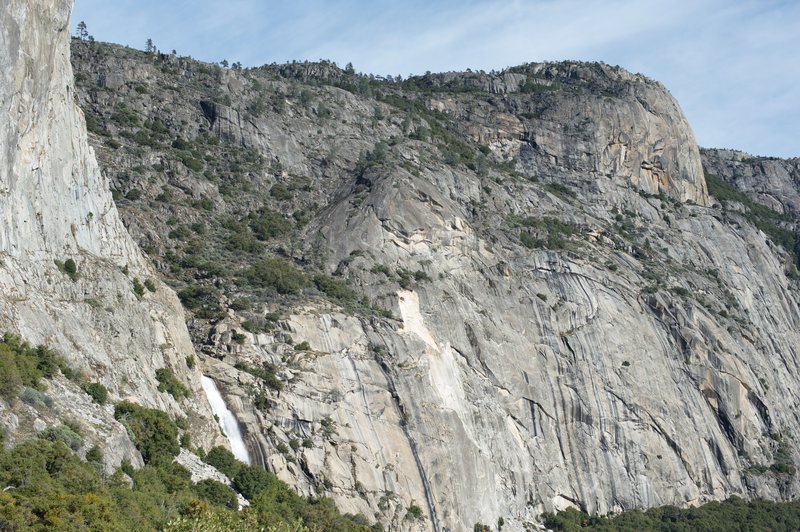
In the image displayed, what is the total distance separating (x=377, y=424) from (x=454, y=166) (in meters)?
42.1

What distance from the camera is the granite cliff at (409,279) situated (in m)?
69.2

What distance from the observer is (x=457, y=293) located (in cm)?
9594

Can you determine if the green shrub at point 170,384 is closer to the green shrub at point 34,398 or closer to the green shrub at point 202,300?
the green shrub at point 202,300

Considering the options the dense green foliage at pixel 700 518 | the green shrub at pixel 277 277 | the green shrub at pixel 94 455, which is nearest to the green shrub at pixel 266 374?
the green shrub at pixel 277 277

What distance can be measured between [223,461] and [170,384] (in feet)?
17.3

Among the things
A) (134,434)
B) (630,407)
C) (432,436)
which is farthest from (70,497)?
(630,407)

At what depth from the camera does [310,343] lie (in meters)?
82.8

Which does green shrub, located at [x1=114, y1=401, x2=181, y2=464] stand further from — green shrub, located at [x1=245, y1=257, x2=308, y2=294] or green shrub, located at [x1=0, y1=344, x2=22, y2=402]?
green shrub, located at [x1=245, y1=257, x2=308, y2=294]

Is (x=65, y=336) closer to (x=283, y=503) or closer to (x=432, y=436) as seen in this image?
(x=283, y=503)

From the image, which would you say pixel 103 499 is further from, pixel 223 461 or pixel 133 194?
pixel 133 194

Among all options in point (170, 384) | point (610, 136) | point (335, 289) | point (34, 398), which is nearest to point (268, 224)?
point (335, 289)

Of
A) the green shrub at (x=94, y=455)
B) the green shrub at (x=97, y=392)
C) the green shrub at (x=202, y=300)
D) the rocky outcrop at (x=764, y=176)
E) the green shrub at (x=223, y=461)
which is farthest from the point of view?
the rocky outcrop at (x=764, y=176)

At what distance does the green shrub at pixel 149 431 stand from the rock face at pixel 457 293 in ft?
38.0

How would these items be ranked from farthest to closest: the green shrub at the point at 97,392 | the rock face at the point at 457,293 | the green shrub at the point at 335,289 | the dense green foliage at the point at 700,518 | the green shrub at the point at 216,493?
the dense green foliage at the point at 700,518 → the green shrub at the point at 335,289 → the rock face at the point at 457,293 → the green shrub at the point at 216,493 → the green shrub at the point at 97,392
